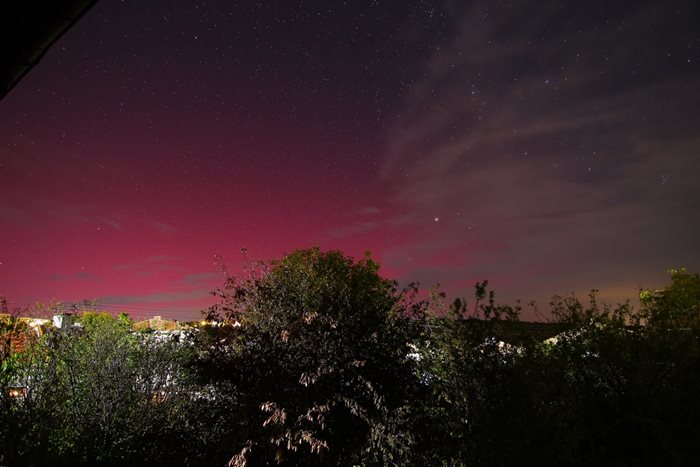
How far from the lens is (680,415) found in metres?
8.33

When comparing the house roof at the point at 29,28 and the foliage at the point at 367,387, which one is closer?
the house roof at the point at 29,28

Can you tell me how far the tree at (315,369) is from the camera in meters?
9.30

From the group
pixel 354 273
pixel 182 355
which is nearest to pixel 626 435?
pixel 182 355

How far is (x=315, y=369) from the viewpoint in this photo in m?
10.1

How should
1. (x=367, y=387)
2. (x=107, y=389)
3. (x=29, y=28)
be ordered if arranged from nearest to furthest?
(x=29, y=28) < (x=367, y=387) < (x=107, y=389)

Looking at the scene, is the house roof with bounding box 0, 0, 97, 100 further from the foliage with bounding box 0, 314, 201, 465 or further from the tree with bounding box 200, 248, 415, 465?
the tree with bounding box 200, 248, 415, 465

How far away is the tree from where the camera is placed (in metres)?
9.30

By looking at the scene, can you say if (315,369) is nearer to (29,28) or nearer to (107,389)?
(107,389)

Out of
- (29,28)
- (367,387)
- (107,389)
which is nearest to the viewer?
(29,28)

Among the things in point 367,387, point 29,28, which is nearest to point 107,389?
point 367,387

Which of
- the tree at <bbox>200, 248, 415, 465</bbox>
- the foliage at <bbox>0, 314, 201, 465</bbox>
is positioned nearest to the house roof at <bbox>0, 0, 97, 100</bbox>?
the foliage at <bbox>0, 314, 201, 465</bbox>

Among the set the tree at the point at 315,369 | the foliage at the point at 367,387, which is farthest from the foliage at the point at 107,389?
the tree at the point at 315,369

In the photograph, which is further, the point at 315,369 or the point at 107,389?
the point at 107,389

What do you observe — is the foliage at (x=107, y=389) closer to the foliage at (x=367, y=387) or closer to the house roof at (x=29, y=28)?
the foliage at (x=367, y=387)
